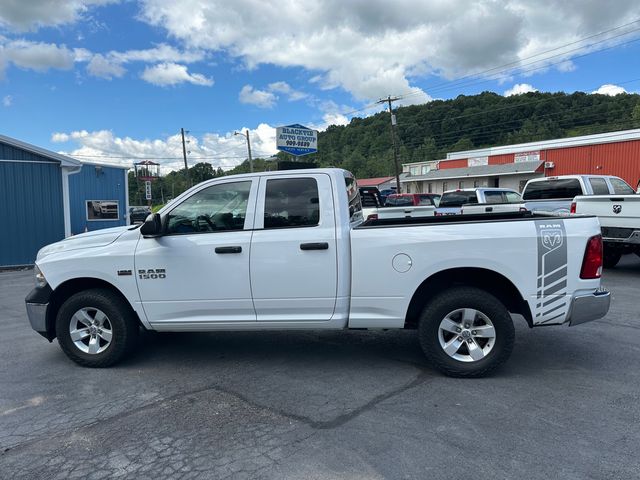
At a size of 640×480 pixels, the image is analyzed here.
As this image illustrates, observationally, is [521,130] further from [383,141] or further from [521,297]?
[521,297]

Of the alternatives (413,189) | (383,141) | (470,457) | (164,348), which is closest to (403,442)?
(470,457)

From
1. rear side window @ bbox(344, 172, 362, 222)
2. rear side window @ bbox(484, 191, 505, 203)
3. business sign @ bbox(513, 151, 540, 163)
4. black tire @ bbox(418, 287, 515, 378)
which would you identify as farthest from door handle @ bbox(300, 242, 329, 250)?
business sign @ bbox(513, 151, 540, 163)

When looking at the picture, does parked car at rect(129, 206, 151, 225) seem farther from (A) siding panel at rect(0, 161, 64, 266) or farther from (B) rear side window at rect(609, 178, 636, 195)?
(B) rear side window at rect(609, 178, 636, 195)

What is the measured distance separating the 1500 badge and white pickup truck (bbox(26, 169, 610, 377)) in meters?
0.02

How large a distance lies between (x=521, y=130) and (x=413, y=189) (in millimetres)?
24875

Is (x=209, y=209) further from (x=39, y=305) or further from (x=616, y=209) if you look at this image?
(x=616, y=209)

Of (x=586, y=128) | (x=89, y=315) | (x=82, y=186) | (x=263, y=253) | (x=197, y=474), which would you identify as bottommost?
(x=197, y=474)

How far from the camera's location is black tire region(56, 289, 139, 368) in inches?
184

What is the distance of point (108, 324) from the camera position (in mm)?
4766

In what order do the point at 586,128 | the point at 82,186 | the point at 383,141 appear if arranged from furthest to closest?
the point at 383,141 → the point at 586,128 → the point at 82,186

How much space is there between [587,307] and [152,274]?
13.3ft

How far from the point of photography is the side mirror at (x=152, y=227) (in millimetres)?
4418

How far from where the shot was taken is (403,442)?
127 inches

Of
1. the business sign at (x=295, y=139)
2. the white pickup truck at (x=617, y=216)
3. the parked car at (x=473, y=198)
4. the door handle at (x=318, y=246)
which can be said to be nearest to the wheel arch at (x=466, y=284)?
the door handle at (x=318, y=246)
